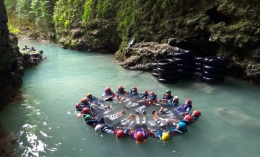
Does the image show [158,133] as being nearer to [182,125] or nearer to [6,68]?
[182,125]

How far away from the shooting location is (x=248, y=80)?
9055mm

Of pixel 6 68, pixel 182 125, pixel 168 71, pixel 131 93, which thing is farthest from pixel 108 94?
pixel 6 68

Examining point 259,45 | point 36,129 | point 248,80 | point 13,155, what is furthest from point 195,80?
point 13,155

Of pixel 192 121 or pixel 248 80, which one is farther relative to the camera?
pixel 248 80

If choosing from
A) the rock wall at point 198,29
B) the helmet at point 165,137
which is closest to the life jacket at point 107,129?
the helmet at point 165,137

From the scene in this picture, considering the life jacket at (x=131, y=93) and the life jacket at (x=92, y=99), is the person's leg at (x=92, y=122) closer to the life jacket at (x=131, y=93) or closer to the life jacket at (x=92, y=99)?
the life jacket at (x=92, y=99)

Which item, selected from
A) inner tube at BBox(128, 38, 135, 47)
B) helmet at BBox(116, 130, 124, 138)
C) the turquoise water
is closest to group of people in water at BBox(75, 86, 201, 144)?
helmet at BBox(116, 130, 124, 138)

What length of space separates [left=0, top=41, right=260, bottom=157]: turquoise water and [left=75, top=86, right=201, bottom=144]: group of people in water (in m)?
0.17

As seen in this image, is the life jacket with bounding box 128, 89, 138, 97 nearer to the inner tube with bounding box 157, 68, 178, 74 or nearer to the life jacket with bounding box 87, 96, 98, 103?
the life jacket with bounding box 87, 96, 98, 103

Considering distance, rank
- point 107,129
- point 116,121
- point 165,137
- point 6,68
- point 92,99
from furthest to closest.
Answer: point 92,99
point 6,68
point 116,121
point 107,129
point 165,137

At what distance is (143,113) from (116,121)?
836 millimetres

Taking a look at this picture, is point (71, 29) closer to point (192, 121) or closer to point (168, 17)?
point (168, 17)

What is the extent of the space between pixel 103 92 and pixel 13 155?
159 inches

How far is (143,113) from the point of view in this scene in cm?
649
